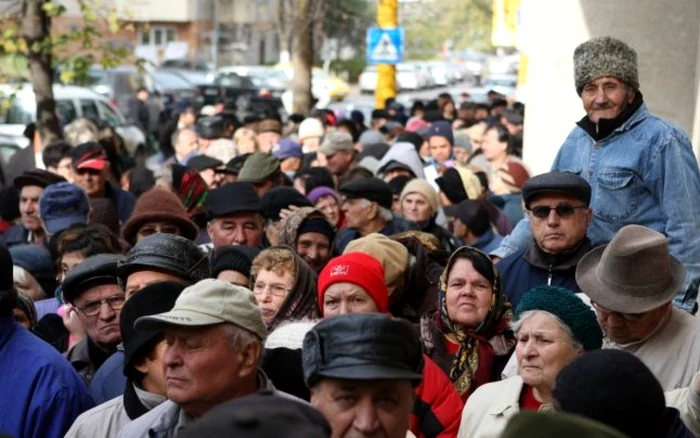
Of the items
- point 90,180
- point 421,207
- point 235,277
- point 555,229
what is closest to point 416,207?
point 421,207

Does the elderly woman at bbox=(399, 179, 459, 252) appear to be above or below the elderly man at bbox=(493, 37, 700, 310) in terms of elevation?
below

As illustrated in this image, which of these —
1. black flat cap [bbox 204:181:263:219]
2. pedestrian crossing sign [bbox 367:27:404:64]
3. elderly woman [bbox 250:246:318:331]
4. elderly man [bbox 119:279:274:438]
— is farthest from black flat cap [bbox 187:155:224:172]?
pedestrian crossing sign [bbox 367:27:404:64]

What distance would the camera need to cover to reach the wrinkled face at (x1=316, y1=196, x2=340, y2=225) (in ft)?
40.1

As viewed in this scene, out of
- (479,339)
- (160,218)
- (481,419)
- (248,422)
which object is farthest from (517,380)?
(160,218)

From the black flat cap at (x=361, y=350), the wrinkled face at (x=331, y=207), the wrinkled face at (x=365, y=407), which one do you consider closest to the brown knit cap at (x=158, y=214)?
the wrinkled face at (x=331, y=207)

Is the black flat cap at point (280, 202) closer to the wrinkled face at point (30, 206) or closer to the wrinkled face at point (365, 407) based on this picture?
the wrinkled face at point (30, 206)

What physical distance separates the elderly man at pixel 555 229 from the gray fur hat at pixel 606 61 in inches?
20.0

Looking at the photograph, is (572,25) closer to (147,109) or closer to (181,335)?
(181,335)

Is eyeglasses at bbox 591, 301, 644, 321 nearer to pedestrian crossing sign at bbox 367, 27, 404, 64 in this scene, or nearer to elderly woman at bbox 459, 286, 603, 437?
elderly woman at bbox 459, 286, 603, 437

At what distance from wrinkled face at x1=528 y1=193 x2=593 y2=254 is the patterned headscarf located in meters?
0.38

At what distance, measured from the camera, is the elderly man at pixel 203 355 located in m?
5.61

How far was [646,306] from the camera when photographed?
6.82m

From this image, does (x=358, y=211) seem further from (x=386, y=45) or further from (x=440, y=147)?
(x=386, y=45)

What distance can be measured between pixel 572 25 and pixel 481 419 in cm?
575
